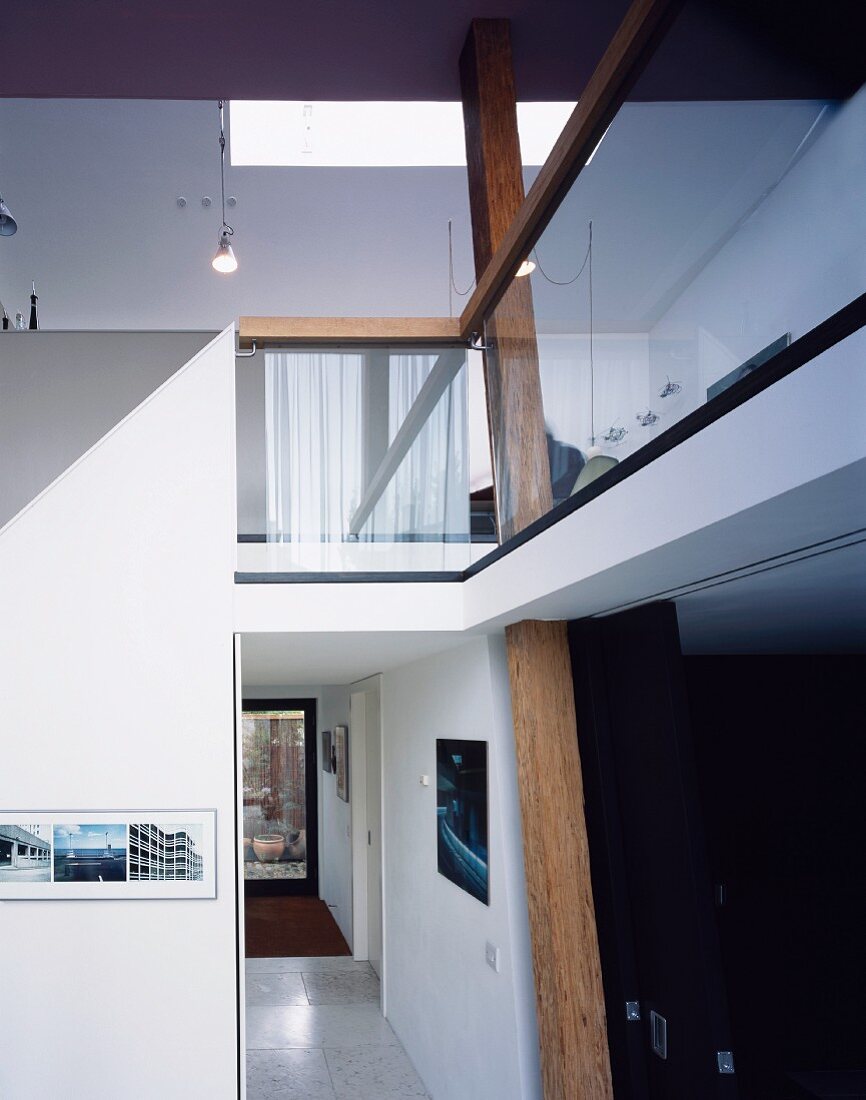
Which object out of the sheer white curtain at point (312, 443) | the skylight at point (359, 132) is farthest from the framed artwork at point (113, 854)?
the skylight at point (359, 132)

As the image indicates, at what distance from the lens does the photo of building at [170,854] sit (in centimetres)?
436

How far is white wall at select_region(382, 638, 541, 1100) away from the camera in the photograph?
165 inches

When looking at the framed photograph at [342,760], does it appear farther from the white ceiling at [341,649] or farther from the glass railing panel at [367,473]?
the glass railing panel at [367,473]

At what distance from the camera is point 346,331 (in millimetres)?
4512

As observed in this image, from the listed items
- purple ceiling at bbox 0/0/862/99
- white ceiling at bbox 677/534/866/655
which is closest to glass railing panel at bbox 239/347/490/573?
white ceiling at bbox 677/534/866/655

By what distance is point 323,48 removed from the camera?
5.22 m

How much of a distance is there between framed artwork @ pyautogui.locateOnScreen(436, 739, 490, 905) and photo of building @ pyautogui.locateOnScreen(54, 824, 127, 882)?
5.20ft

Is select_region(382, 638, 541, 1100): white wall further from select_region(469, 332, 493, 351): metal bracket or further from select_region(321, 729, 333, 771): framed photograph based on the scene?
select_region(321, 729, 333, 771): framed photograph

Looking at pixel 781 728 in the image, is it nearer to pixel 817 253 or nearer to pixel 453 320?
pixel 453 320

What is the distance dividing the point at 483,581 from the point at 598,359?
144 cm

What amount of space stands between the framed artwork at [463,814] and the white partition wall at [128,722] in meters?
1.12

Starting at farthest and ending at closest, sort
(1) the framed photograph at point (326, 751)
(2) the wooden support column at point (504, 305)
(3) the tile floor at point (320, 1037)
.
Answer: (1) the framed photograph at point (326, 751) < (3) the tile floor at point (320, 1037) < (2) the wooden support column at point (504, 305)

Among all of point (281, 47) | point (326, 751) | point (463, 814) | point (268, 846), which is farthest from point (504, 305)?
point (268, 846)

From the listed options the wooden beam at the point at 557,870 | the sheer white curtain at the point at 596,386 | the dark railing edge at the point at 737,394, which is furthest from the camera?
the wooden beam at the point at 557,870
